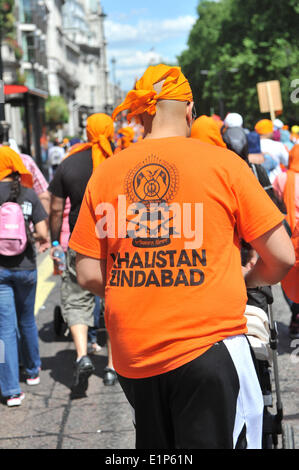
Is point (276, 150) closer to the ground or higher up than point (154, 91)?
closer to the ground

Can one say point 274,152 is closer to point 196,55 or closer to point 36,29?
point 36,29

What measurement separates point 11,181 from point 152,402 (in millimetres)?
2895

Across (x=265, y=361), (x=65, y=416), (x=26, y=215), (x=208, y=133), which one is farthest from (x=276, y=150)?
(x=265, y=361)

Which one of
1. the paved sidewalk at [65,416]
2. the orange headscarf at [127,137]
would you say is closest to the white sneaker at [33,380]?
the paved sidewalk at [65,416]

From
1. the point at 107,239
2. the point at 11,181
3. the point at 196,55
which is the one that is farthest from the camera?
the point at 196,55

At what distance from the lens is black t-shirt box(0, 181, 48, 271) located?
16.1ft

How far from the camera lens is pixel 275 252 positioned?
7.88ft

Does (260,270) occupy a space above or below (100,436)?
above

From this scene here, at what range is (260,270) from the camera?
2.56 m

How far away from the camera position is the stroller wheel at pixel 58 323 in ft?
21.7

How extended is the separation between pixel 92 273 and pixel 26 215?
8.29 ft

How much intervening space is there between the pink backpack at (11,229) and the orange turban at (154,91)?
8.38ft

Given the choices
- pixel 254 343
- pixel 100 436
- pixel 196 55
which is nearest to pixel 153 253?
pixel 254 343

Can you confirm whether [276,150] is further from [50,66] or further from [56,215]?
[50,66]
